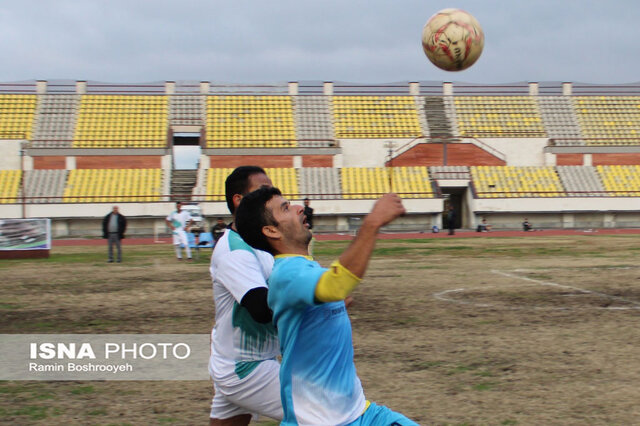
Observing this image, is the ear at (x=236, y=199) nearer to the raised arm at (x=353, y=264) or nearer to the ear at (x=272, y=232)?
the ear at (x=272, y=232)

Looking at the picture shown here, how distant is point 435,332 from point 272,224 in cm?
642

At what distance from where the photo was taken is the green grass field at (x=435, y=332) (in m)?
5.80

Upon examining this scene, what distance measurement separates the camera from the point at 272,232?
9.61 ft

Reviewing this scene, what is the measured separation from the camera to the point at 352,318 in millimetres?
10133

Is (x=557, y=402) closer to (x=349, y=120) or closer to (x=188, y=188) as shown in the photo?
(x=188, y=188)

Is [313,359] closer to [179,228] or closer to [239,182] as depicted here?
[239,182]

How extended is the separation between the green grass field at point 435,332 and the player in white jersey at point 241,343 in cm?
220

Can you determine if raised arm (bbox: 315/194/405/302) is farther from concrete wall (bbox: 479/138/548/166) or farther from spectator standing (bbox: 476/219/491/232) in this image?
concrete wall (bbox: 479/138/548/166)

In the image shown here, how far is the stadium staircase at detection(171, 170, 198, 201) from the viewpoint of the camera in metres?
40.2

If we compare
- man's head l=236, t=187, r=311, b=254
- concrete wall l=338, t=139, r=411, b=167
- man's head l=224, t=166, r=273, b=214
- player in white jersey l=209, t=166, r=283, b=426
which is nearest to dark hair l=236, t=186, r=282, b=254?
man's head l=236, t=187, r=311, b=254

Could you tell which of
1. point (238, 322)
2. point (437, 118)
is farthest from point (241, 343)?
point (437, 118)

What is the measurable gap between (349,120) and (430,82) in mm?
8138

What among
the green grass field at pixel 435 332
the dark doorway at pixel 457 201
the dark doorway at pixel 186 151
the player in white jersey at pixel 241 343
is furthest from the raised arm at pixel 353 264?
the dark doorway at pixel 186 151

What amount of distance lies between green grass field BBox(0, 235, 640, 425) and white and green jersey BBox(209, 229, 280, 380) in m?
2.24
